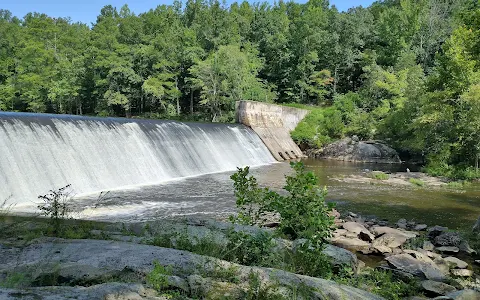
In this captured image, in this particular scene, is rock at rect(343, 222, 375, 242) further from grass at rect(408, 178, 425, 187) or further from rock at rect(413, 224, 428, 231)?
grass at rect(408, 178, 425, 187)

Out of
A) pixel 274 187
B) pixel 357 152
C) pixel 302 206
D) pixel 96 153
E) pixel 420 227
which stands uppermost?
pixel 96 153

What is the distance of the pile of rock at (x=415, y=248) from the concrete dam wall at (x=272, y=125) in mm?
18047

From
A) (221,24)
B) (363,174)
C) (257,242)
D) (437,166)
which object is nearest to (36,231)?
(257,242)

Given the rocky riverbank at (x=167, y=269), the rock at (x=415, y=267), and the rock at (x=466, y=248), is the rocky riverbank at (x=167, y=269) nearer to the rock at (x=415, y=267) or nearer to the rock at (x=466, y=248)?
the rock at (x=415, y=267)

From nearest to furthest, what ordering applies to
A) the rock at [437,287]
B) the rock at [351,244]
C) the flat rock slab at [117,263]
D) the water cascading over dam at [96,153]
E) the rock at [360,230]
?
the flat rock slab at [117,263]
the rock at [437,287]
the rock at [351,244]
the rock at [360,230]
the water cascading over dam at [96,153]

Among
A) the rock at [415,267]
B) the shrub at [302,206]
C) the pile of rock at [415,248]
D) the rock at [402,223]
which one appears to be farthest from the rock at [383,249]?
the rock at [402,223]

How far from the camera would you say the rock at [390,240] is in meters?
8.59

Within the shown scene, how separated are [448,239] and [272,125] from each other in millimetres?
22767

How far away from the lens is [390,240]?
346 inches

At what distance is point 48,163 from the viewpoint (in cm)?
1338

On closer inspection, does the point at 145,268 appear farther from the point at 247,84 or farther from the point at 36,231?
the point at 247,84

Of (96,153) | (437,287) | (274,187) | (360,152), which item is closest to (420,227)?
(437,287)

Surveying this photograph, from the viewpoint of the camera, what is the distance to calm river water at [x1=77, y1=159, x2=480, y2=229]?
11.3 m

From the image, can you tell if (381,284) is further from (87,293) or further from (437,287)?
(87,293)
